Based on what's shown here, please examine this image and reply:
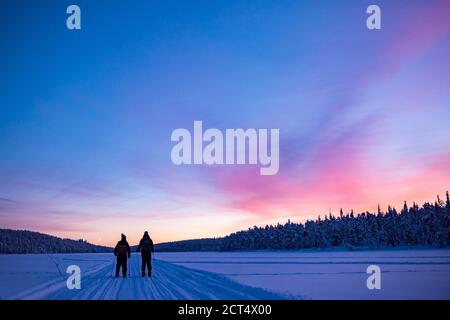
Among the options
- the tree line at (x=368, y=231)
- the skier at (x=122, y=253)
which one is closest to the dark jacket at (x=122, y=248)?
the skier at (x=122, y=253)

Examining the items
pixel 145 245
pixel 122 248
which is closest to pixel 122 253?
pixel 122 248

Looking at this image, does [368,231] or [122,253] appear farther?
[368,231]

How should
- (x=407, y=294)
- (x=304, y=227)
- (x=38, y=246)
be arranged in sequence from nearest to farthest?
(x=407, y=294) < (x=304, y=227) < (x=38, y=246)

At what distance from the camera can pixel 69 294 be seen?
13.0 meters

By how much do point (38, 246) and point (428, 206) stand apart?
144 metres

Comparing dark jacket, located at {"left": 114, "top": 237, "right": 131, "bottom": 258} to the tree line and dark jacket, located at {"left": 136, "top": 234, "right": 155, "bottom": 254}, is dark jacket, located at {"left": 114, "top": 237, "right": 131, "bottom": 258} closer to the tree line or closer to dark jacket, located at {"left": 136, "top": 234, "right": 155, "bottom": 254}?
dark jacket, located at {"left": 136, "top": 234, "right": 155, "bottom": 254}

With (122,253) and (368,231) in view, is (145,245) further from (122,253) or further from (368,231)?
(368,231)

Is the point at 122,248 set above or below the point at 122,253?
above

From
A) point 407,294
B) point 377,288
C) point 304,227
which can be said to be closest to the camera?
point 407,294

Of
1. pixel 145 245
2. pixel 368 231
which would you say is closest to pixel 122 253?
pixel 145 245

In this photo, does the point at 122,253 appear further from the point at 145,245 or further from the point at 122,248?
the point at 145,245
